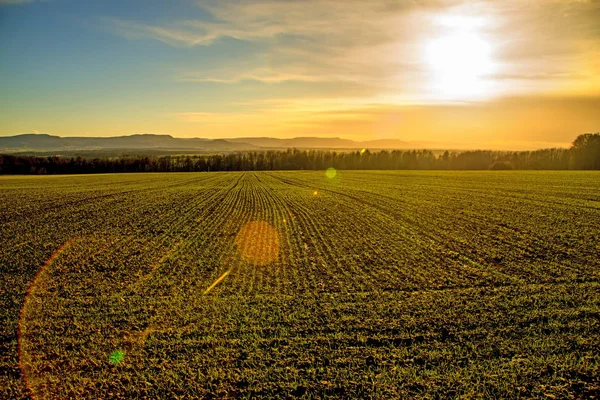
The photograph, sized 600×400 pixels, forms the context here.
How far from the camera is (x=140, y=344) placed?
796 centimetres

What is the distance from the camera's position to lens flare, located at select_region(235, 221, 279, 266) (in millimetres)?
14297

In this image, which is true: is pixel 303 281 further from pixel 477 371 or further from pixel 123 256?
pixel 123 256

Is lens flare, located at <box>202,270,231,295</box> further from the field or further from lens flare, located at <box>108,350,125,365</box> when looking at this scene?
lens flare, located at <box>108,350,125,365</box>

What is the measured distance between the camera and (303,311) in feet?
30.7

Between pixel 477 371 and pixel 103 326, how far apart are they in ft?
27.4

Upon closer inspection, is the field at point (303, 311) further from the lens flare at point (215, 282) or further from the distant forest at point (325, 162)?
the distant forest at point (325, 162)

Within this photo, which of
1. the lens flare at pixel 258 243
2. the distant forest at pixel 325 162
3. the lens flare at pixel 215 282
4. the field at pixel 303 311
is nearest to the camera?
the field at pixel 303 311

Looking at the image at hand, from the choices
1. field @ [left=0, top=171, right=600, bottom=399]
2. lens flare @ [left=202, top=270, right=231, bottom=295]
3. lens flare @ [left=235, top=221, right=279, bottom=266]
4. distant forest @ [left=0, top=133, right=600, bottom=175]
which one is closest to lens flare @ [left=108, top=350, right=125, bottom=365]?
field @ [left=0, top=171, right=600, bottom=399]

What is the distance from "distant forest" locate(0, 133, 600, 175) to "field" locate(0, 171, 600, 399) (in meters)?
83.7

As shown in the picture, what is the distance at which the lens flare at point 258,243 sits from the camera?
14.3 meters

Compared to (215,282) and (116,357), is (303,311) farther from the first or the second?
(116,357)

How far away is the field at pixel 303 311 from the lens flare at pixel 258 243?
127 mm

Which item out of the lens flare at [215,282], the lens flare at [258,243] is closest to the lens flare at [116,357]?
the lens flare at [215,282]

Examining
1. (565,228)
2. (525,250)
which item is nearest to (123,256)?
(525,250)
